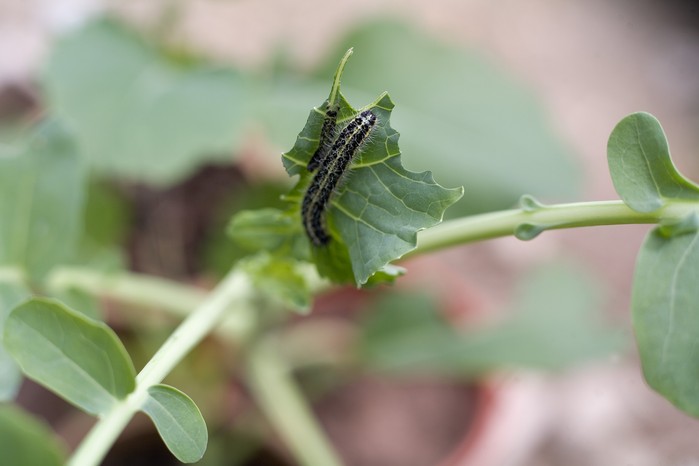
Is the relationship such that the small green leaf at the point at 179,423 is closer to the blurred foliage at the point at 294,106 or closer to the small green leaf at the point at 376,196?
the small green leaf at the point at 376,196

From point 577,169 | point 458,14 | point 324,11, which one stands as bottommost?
point 577,169

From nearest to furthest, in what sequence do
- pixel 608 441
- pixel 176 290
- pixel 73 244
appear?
1. pixel 73 244
2. pixel 176 290
3. pixel 608 441

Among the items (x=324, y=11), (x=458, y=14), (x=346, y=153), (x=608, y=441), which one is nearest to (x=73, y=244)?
(x=346, y=153)

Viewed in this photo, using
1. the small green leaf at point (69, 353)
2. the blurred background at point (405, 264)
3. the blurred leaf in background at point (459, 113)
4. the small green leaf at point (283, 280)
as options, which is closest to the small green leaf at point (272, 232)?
the small green leaf at point (283, 280)

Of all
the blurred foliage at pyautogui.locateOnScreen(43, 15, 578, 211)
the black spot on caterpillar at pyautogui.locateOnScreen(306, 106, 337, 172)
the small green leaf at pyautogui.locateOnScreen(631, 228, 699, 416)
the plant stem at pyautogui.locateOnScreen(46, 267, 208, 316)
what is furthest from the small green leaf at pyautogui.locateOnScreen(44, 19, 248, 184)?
the small green leaf at pyautogui.locateOnScreen(631, 228, 699, 416)

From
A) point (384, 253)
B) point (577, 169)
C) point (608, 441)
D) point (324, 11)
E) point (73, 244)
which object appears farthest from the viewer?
point (324, 11)

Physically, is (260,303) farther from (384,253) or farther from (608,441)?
(608,441)

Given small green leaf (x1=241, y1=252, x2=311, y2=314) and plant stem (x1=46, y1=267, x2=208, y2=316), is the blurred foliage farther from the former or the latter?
small green leaf (x1=241, y1=252, x2=311, y2=314)

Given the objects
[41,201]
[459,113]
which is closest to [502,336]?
[459,113]
